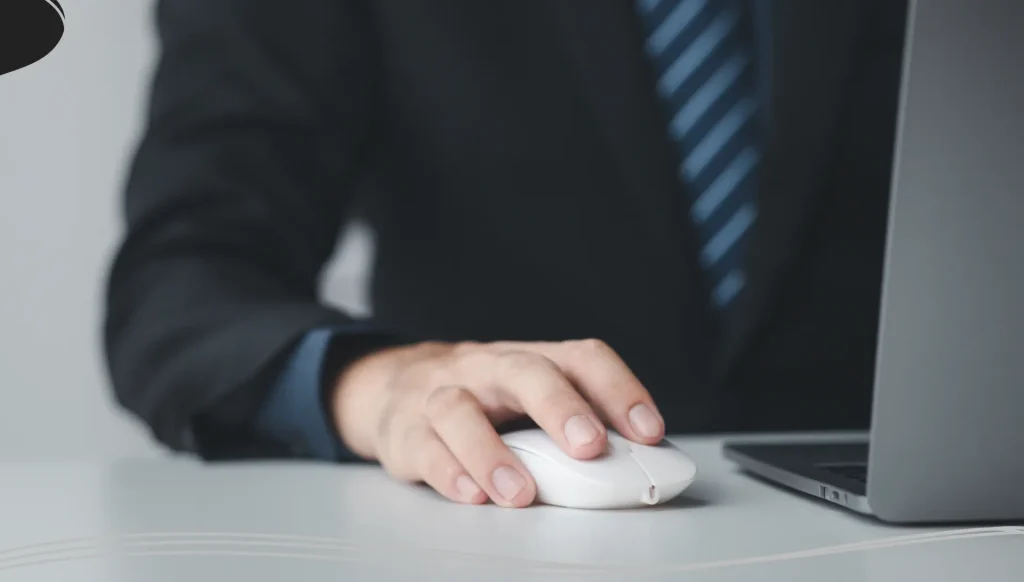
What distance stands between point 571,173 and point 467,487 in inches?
23.6

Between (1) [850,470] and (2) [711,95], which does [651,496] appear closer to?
(1) [850,470]

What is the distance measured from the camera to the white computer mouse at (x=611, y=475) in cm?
48

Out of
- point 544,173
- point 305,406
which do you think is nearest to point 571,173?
point 544,173

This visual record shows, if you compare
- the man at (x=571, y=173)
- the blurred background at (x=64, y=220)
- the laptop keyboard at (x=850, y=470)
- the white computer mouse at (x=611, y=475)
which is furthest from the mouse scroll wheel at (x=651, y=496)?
the blurred background at (x=64, y=220)

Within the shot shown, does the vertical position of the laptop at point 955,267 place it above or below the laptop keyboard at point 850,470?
above

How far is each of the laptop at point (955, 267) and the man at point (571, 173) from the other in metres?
0.57

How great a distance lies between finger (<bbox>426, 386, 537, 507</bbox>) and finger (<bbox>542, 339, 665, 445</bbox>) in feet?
0.19

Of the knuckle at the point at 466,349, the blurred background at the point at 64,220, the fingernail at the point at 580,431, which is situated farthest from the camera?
the blurred background at the point at 64,220

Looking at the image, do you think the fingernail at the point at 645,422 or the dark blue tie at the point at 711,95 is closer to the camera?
the fingernail at the point at 645,422

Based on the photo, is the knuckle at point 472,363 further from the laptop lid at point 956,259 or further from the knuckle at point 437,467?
the laptop lid at point 956,259

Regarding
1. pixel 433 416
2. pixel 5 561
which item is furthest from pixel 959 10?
pixel 5 561

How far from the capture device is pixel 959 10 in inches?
15.2

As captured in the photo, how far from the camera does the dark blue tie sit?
102cm

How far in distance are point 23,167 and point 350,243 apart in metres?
0.68
